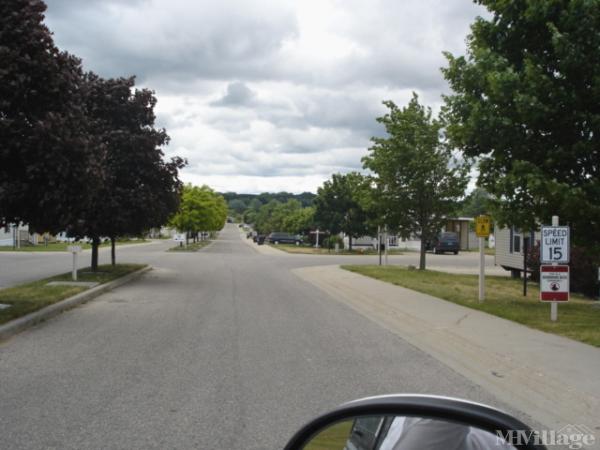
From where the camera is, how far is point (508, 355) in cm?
858

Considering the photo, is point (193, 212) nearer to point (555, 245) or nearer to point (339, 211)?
point (339, 211)

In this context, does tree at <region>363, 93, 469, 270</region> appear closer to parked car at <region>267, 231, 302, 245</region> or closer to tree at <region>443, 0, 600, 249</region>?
tree at <region>443, 0, 600, 249</region>

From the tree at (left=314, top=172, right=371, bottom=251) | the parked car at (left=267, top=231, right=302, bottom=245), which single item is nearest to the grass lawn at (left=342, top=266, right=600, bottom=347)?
the tree at (left=314, top=172, right=371, bottom=251)

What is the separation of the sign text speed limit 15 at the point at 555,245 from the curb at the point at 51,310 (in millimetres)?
9126

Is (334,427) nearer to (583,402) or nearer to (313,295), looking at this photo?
(583,402)

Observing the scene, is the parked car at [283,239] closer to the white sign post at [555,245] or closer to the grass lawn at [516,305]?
the grass lawn at [516,305]

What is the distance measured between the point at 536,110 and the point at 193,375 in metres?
8.53

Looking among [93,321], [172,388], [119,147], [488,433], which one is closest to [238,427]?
[172,388]

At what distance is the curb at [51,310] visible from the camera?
986 cm

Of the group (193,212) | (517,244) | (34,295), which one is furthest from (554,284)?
(193,212)

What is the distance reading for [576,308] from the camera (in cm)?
1406

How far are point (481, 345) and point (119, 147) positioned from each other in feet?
46.3

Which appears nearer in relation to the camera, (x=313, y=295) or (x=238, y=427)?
(x=238, y=427)

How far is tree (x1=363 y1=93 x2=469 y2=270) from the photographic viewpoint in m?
26.3
